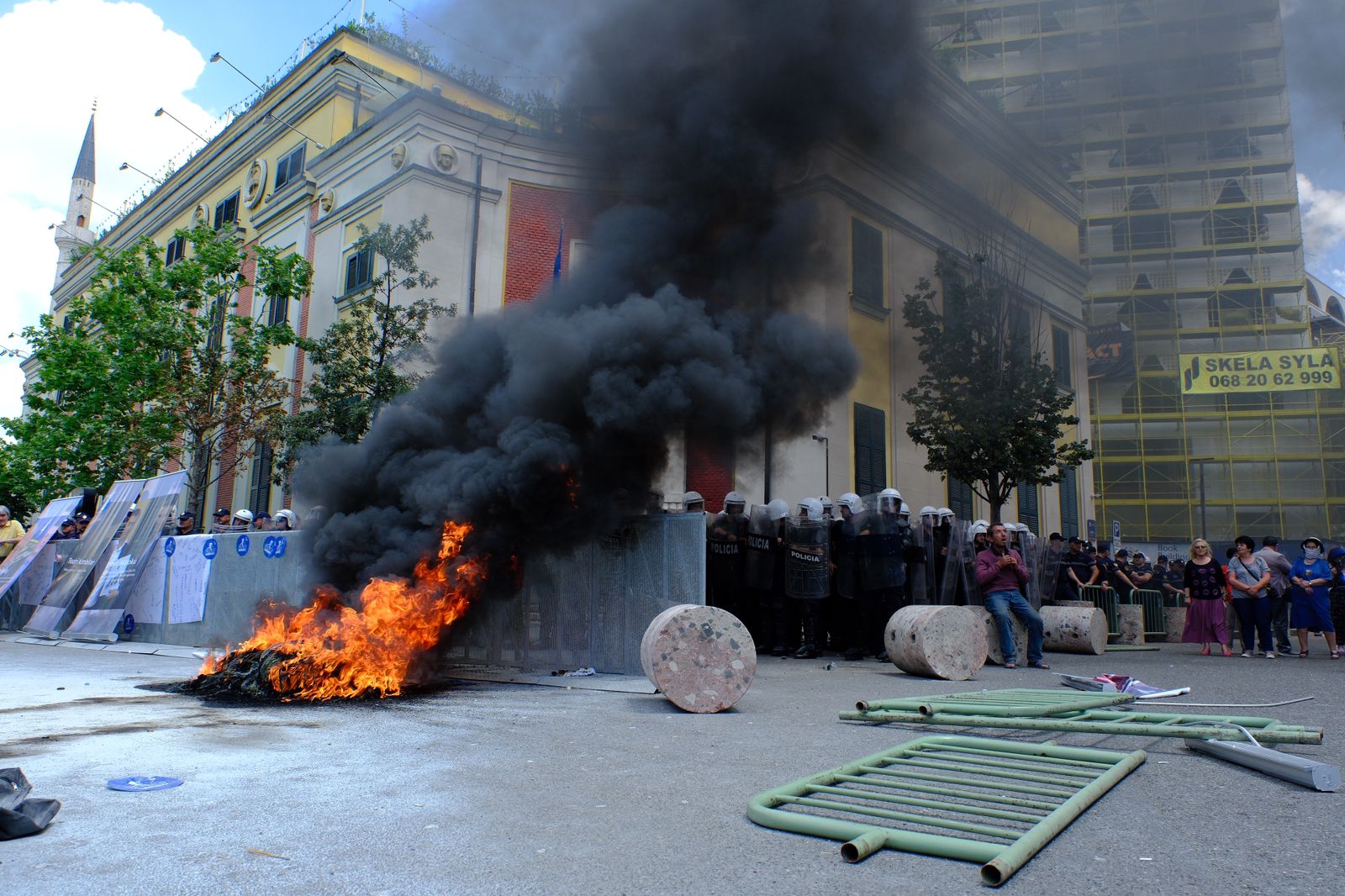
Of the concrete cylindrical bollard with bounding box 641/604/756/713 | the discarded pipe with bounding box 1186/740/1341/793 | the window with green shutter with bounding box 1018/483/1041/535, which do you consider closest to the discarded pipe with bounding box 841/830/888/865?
the discarded pipe with bounding box 1186/740/1341/793

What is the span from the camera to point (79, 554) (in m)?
13.3

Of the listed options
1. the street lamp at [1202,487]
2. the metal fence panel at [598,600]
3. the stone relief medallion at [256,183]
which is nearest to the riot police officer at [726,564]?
the metal fence panel at [598,600]

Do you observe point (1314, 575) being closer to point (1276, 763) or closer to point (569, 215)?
point (1276, 763)

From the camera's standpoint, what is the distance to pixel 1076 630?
10867 millimetres

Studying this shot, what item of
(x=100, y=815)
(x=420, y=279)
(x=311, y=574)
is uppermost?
(x=420, y=279)

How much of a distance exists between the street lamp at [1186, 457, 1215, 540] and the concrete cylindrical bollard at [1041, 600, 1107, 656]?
20573mm

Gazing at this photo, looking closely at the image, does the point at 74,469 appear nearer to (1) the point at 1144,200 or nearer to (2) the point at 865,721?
(2) the point at 865,721

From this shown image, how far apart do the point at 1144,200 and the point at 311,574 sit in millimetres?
14635

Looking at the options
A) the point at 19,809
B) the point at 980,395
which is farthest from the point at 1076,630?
the point at 19,809

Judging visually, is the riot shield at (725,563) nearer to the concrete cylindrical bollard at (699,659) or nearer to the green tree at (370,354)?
the concrete cylindrical bollard at (699,659)

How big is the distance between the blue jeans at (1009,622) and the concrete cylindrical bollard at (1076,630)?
171 cm

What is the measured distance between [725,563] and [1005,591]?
3.08 meters

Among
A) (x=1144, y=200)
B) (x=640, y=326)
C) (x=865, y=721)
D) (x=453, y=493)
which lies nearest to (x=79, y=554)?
(x=453, y=493)

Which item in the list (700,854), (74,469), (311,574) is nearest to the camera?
(700,854)
